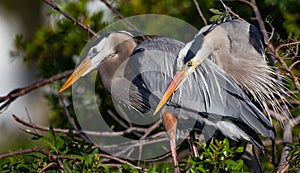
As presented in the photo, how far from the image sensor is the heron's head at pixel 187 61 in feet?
9.28

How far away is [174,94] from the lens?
9.94 feet

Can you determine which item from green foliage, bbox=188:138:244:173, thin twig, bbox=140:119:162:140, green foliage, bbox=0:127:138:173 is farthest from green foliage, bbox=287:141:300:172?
thin twig, bbox=140:119:162:140

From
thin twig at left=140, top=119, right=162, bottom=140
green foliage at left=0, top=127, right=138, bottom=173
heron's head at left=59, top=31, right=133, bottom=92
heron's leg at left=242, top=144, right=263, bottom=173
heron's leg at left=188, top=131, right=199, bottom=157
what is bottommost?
heron's leg at left=242, top=144, right=263, bottom=173

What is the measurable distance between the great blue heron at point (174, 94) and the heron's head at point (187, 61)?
0.26 ft

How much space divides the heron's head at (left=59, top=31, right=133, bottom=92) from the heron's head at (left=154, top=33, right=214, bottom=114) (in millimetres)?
501

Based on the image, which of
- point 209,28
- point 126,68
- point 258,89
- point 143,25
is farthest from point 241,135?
point 143,25

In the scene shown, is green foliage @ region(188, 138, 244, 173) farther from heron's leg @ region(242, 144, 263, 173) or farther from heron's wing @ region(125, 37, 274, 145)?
heron's leg @ region(242, 144, 263, 173)

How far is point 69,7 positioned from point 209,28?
104 centimetres

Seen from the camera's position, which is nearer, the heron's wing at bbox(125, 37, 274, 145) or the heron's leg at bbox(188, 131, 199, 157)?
the heron's wing at bbox(125, 37, 274, 145)

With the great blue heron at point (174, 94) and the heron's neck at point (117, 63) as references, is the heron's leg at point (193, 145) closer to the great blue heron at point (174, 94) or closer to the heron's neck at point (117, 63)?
the great blue heron at point (174, 94)

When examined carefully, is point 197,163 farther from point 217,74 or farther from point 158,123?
point 158,123

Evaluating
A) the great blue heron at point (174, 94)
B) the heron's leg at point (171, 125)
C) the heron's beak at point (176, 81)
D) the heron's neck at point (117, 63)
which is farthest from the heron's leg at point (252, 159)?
the heron's neck at point (117, 63)

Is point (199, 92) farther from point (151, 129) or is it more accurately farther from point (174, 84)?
point (151, 129)

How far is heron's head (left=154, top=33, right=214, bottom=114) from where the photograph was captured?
9.28ft
